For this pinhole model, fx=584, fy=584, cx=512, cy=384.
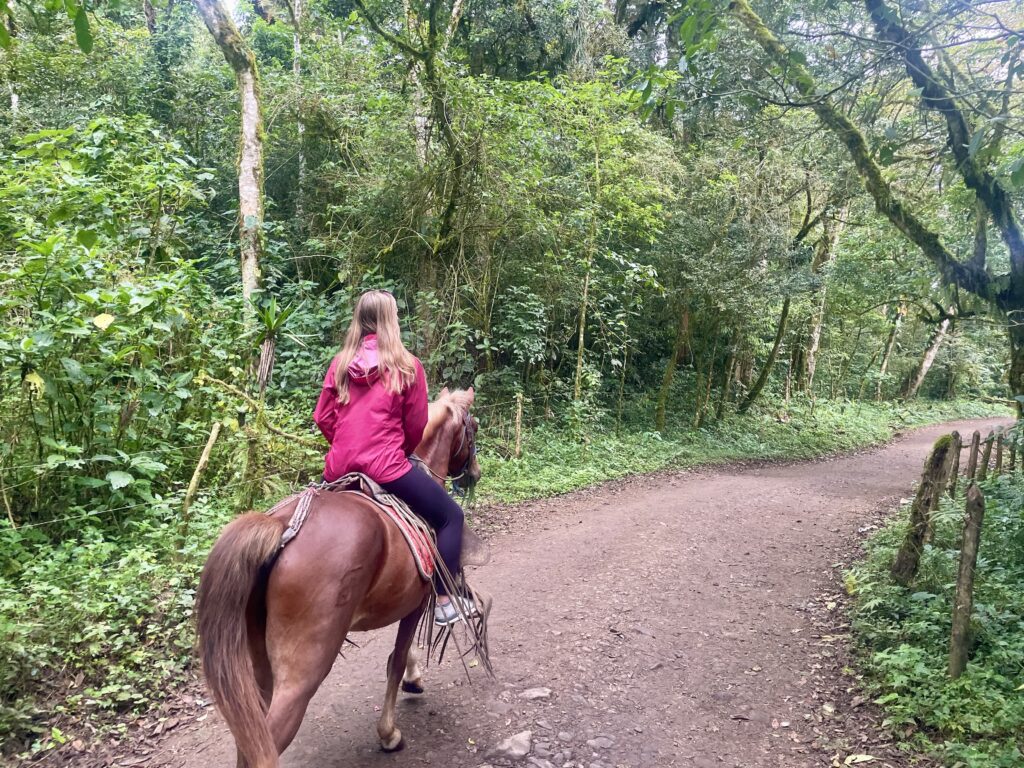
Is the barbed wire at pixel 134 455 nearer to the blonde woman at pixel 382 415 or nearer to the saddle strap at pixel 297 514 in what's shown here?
the blonde woman at pixel 382 415

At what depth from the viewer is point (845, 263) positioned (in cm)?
1430

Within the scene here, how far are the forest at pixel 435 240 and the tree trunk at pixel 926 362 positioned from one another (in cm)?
718

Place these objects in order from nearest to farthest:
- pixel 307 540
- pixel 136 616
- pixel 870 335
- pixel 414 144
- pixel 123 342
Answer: pixel 307 540 < pixel 136 616 < pixel 123 342 < pixel 414 144 < pixel 870 335

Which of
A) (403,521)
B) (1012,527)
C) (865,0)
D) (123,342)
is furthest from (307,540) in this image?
(865,0)

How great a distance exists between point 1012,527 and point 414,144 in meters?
10.1

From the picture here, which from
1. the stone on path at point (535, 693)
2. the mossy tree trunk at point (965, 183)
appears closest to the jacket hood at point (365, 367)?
the stone on path at point (535, 693)

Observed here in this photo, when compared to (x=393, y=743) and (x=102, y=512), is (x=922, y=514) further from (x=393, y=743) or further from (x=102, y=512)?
(x=102, y=512)

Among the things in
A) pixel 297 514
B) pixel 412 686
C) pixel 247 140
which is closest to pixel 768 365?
pixel 247 140

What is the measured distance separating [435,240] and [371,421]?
788 centimetres

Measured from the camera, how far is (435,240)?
34.5 feet

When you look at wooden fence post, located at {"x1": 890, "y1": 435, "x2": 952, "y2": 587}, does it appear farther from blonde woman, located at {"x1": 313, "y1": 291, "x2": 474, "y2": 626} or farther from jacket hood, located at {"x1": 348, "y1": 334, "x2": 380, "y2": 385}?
jacket hood, located at {"x1": 348, "y1": 334, "x2": 380, "y2": 385}

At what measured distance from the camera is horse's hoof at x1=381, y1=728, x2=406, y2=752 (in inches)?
132

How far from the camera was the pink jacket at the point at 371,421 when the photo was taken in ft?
10.4

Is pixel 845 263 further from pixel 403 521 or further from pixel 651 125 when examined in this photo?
pixel 403 521
